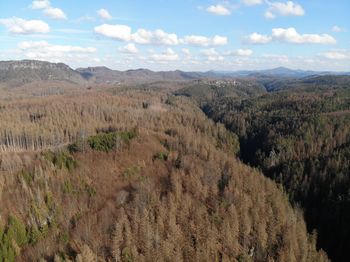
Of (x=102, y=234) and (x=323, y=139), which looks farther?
(x=323, y=139)

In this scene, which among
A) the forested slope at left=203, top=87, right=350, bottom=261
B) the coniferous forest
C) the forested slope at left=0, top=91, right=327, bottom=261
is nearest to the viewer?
the forested slope at left=0, top=91, right=327, bottom=261

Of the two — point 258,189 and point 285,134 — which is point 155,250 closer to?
point 258,189

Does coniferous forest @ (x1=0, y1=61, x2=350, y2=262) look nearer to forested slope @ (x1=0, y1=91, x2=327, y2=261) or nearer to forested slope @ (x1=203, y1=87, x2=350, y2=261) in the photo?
forested slope @ (x1=0, y1=91, x2=327, y2=261)

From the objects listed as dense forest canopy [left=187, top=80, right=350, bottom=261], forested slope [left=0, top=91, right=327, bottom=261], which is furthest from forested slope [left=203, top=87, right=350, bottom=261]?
forested slope [left=0, top=91, right=327, bottom=261]

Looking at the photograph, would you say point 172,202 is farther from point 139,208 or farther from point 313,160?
point 313,160

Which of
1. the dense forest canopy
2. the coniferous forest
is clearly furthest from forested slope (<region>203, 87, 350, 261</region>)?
the coniferous forest

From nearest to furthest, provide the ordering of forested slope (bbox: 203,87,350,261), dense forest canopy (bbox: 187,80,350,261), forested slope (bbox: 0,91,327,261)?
1. forested slope (bbox: 0,91,327,261)
2. forested slope (bbox: 203,87,350,261)
3. dense forest canopy (bbox: 187,80,350,261)

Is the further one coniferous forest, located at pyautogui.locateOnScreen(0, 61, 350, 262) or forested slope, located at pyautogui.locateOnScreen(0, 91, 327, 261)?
coniferous forest, located at pyautogui.locateOnScreen(0, 61, 350, 262)

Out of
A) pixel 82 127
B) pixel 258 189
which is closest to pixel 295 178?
pixel 258 189
